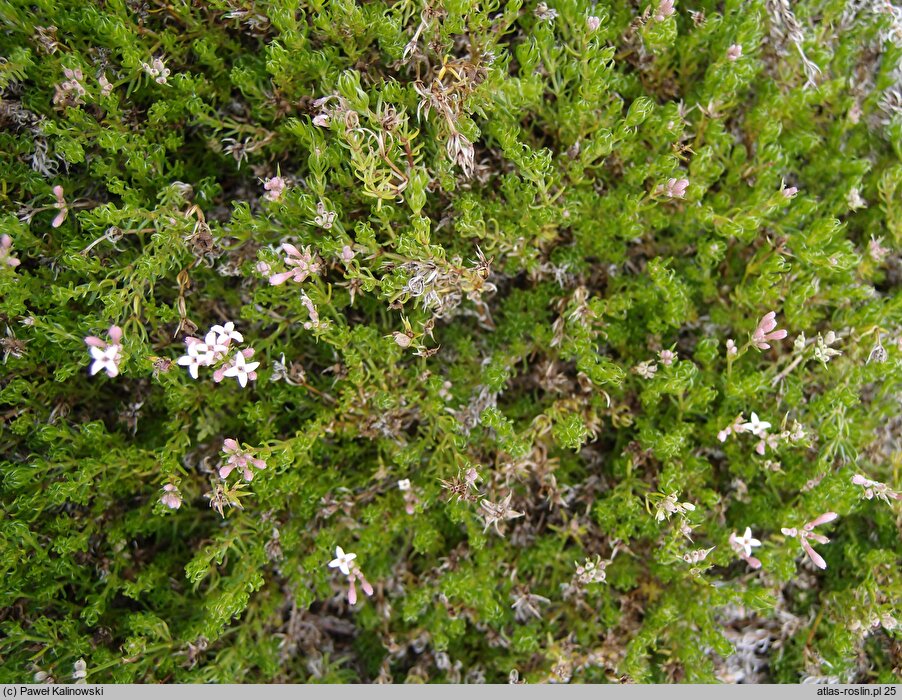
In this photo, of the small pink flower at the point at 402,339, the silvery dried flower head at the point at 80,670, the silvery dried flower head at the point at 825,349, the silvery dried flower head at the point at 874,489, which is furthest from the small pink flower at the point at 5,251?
the silvery dried flower head at the point at 874,489

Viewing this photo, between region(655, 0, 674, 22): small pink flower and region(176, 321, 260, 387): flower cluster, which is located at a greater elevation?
region(655, 0, 674, 22): small pink flower

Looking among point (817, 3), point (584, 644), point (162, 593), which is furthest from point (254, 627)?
point (817, 3)

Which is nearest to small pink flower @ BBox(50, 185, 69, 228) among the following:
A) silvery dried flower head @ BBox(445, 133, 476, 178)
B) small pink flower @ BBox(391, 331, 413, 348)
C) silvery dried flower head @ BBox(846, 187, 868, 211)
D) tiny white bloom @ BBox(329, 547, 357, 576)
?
small pink flower @ BBox(391, 331, 413, 348)

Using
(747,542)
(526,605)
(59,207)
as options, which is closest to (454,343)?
(526,605)

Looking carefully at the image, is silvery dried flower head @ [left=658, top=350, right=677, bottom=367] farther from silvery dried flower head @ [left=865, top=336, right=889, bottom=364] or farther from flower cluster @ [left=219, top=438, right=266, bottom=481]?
flower cluster @ [left=219, top=438, right=266, bottom=481]

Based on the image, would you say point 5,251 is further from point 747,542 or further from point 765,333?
point 747,542

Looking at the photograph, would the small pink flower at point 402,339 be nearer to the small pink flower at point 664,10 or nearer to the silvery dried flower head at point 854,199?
the small pink flower at point 664,10
